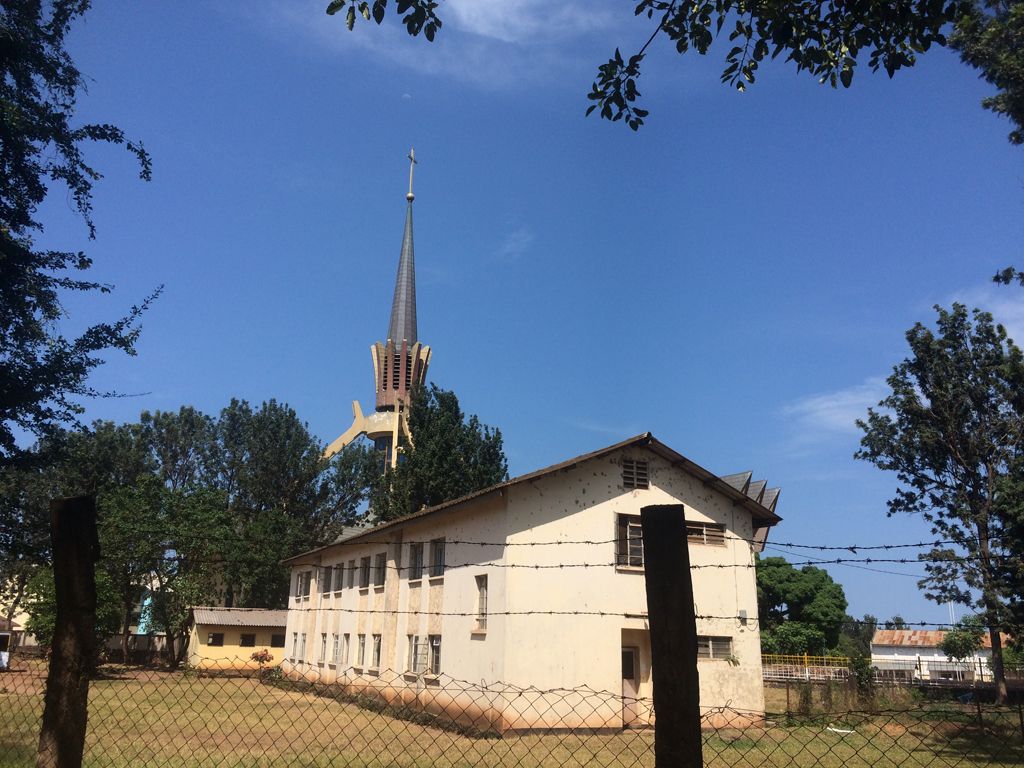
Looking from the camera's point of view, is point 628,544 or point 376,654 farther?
point 376,654

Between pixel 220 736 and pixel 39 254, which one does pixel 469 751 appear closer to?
pixel 220 736

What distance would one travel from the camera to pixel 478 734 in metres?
21.1

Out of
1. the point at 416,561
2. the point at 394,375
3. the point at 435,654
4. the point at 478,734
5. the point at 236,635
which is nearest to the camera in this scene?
the point at 478,734

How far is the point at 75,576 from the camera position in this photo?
159 inches

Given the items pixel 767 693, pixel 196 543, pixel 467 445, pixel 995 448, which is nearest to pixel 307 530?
pixel 196 543

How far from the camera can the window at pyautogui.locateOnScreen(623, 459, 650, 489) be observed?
23922 millimetres

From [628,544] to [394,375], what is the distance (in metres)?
56.6

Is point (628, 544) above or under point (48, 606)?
above

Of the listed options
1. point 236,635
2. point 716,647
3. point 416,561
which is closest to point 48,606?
point 236,635

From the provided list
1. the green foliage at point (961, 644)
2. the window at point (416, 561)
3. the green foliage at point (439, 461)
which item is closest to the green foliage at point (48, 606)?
the green foliage at point (439, 461)

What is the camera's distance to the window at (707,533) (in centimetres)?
2434

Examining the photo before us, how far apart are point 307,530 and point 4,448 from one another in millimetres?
43818

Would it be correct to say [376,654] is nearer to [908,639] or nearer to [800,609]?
[800,609]

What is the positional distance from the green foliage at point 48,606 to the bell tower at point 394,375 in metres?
30.7
